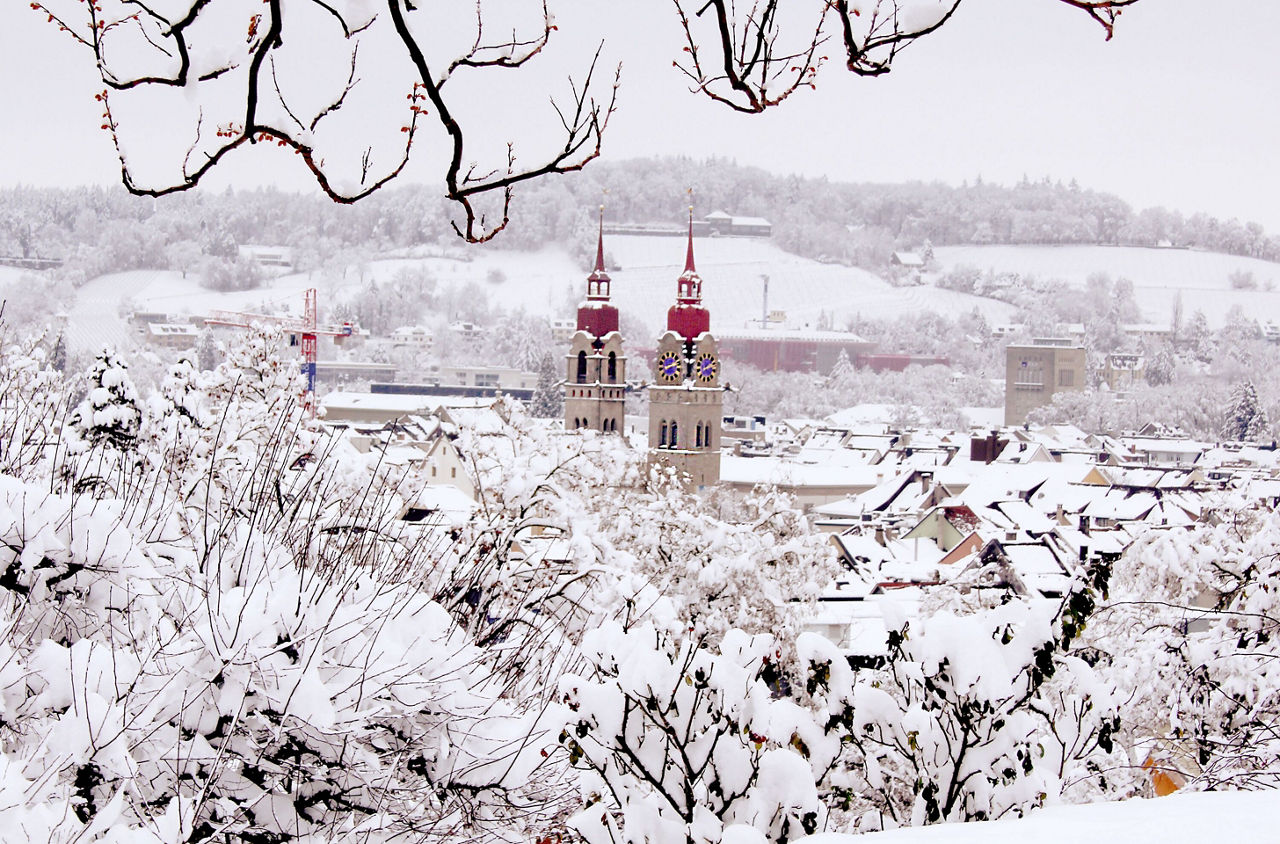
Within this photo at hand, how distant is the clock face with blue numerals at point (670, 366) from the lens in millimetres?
49594

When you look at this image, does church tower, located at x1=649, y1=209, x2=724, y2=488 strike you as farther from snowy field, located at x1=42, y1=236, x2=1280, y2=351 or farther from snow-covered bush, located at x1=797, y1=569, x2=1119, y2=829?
snowy field, located at x1=42, y1=236, x2=1280, y2=351

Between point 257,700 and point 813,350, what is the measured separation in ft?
435

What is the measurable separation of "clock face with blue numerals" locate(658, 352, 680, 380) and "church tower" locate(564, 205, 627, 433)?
141cm

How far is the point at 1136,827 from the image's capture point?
3.13 meters

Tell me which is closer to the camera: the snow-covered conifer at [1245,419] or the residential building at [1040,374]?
the snow-covered conifer at [1245,419]

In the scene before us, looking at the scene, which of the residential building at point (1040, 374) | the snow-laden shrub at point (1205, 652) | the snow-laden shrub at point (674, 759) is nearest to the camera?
the snow-laden shrub at point (674, 759)

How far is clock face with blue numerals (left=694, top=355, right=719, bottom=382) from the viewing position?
162ft

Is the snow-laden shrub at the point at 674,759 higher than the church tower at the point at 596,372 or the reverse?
higher

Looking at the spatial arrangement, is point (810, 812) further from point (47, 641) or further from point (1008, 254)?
point (1008, 254)

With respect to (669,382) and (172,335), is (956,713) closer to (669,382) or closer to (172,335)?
(669,382)

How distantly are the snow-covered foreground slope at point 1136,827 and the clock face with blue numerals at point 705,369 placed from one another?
45949 mm

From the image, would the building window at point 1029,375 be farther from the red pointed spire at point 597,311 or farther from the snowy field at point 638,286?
the red pointed spire at point 597,311

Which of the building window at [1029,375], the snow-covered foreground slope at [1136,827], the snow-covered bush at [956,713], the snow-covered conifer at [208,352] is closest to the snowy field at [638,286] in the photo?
the building window at [1029,375]

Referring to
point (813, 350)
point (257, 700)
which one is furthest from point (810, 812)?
point (813, 350)
